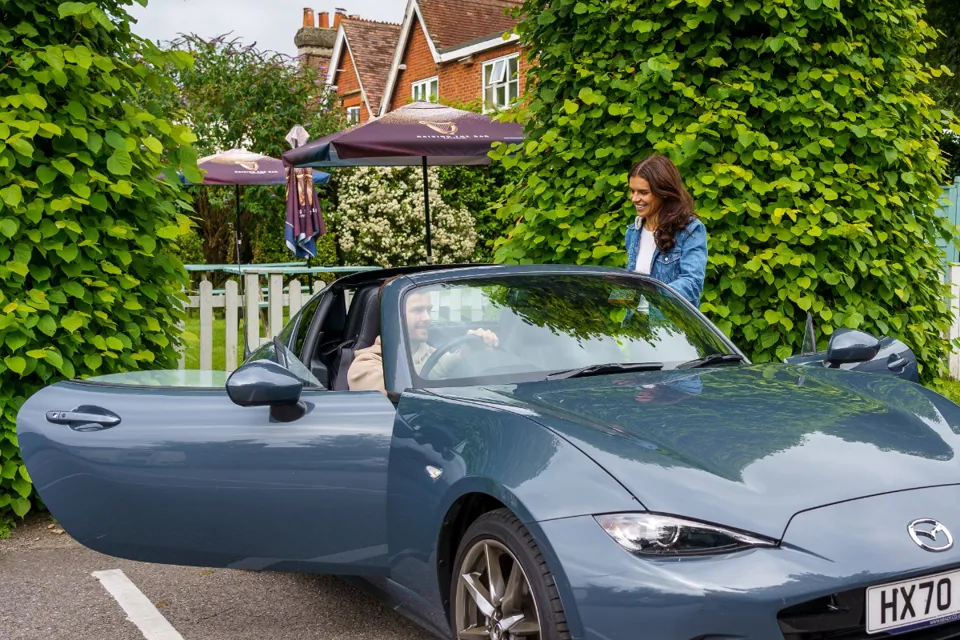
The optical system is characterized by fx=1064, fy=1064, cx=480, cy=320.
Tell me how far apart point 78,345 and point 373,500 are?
121 inches

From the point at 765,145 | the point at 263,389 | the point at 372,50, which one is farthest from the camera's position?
the point at 372,50

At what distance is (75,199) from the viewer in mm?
5750

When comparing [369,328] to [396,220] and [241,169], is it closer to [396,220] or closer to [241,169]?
[241,169]

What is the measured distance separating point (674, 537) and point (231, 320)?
7138mm

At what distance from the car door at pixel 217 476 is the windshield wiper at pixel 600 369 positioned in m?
0.67

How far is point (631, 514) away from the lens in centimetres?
279

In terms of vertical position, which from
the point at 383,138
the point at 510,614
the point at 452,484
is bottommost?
the point at 510,614

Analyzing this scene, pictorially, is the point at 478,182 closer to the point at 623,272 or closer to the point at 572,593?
the point at 623,272

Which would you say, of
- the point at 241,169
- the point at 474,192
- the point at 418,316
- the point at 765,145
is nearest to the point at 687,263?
the point at 765,145

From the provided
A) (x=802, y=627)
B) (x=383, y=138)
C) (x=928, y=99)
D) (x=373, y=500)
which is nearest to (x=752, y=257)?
(x=928, y=99)

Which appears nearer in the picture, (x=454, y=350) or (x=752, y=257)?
(x=454, y=350)

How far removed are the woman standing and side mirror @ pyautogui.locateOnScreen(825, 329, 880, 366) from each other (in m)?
1.35

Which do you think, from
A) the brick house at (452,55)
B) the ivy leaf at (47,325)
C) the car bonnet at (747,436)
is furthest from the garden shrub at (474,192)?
the car bonnet at (747,436)

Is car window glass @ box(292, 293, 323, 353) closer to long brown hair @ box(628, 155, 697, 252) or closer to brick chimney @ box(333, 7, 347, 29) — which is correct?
long brown hair @ box(628, 155, 697, 252)
